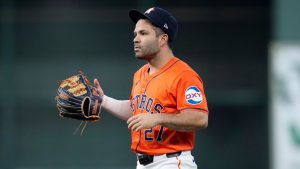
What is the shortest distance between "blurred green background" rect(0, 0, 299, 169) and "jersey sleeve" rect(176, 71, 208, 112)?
505 cm

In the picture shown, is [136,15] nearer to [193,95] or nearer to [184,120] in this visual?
[193,95]

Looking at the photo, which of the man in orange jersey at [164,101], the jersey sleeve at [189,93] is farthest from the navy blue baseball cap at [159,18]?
the jersey sleeve at [189,93]

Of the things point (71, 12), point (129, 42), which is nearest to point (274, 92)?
point (129, 42)

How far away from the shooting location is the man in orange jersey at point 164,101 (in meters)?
4.37

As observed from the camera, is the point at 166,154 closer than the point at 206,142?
Yes

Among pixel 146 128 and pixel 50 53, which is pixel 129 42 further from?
pixel 146 128

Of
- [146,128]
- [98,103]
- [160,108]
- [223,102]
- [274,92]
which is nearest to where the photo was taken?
[146,128]

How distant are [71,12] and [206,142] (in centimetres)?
247

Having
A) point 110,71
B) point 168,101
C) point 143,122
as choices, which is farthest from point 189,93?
point 110,71

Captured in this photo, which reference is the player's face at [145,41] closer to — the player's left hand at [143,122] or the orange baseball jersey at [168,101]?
the orange baseball jersey at [168,101]

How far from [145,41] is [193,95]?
491 mm

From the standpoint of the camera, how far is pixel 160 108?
4543 millimetres

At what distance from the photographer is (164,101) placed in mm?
4527

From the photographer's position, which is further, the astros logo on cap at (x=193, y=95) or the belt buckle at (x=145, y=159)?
the belt buckle at (x=145, y=159)
